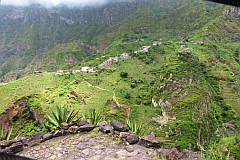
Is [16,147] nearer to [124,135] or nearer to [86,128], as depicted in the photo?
[86,128]

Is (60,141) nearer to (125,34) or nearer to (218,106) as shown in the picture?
(218,106)

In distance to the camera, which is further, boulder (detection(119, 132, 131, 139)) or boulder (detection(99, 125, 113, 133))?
boulder (detection(99, 125, 113, 133))

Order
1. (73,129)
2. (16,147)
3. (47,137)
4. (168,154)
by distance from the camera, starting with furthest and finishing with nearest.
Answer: (73,129) → (47,137) → (16,147) → (168,154)

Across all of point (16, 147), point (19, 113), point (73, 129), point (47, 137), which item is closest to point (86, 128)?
point (73, 129)

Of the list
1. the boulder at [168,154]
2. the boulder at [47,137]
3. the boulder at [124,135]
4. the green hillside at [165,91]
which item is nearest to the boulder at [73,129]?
the boulder at [47,137]

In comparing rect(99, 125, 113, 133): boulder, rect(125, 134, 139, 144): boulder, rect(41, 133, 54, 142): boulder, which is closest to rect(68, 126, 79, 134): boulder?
rect(41, 133, 54, 142): boulder

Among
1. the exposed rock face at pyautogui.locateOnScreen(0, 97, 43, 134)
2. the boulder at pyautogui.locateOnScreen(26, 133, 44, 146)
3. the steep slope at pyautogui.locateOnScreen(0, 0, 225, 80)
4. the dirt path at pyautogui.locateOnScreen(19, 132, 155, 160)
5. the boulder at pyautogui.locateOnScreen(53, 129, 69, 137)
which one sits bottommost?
the exposed rock face at pyautogui.locateOnScreen(0, 97, 43, 134)

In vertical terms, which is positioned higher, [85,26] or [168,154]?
[85,26]

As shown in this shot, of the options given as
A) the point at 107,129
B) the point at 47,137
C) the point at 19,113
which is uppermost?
the point at 107,129

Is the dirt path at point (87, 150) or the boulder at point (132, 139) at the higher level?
the boulder at point (132, 139)

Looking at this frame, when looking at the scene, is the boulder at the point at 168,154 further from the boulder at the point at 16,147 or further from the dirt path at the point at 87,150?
the boulder at the point at 16,147

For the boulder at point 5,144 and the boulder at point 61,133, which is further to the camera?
the boulder at point 61,133

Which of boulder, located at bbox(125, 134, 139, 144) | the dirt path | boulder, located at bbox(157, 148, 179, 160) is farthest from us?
boulder, located at bbox(125, 134, 139, 144)

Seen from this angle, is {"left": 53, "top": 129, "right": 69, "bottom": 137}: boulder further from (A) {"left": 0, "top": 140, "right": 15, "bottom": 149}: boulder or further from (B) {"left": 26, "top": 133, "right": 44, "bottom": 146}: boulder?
(A) {"left": 0, "top": 140, "right": 15, "bottom": 149}: boulder
